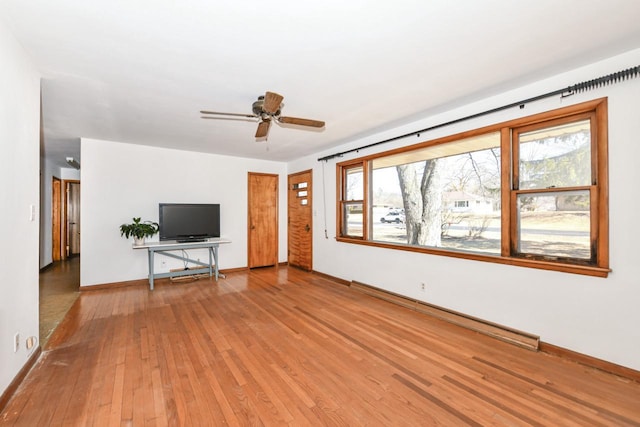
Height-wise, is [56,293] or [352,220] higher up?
[352,220]

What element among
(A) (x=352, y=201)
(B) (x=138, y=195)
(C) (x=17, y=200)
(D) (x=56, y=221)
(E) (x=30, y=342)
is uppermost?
(B) (x=138, y=195)

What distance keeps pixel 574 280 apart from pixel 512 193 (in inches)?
37.5

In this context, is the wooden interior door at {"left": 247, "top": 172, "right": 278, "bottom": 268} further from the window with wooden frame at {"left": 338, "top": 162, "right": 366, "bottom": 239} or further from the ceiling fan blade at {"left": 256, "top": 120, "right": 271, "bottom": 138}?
the ceiling fan blade at {"left": 256, "top": 120, "right": 271, "bottom": 138}

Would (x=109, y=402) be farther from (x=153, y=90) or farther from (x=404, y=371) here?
(x=153, y=90)

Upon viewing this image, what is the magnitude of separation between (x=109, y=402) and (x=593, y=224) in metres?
4.06

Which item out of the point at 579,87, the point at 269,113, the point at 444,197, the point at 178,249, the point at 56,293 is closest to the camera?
the point at 579,87

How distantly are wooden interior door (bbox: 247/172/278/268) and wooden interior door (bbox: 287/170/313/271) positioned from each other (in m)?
0.36

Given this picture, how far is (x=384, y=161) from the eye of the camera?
4430 millimetres

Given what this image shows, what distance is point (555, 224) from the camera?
265 cm

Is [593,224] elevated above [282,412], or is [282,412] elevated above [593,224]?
[593,224]

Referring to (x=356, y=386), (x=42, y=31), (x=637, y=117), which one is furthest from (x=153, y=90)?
(x=637, y=117)

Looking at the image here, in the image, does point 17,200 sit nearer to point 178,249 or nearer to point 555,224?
point 178,249

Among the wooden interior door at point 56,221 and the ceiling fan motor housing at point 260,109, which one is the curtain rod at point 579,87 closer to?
the ceiling fan motor housing at point 260,109

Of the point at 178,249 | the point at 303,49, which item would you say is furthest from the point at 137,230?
the point at 303,49
